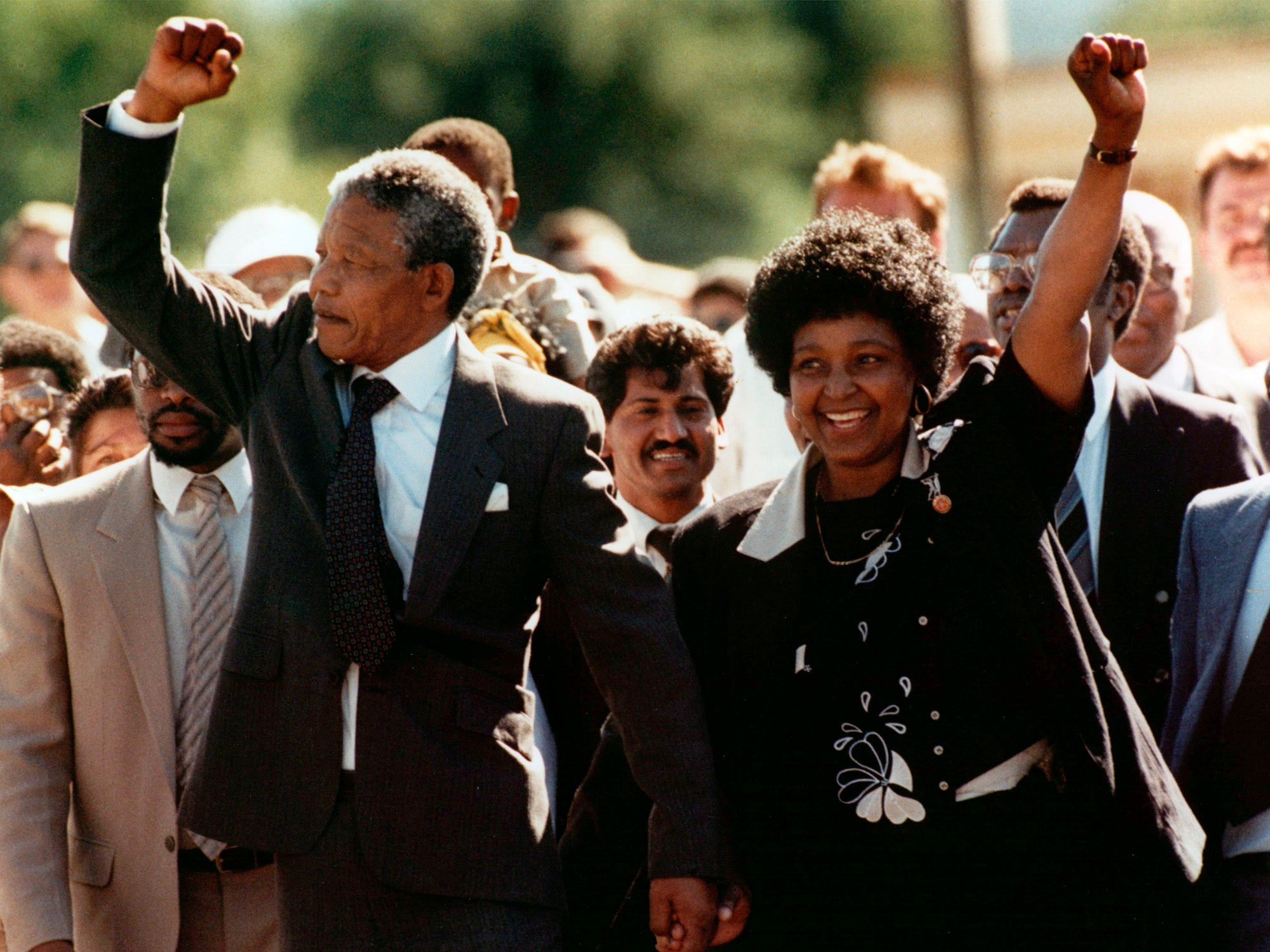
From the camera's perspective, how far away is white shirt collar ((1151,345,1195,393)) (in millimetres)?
5773

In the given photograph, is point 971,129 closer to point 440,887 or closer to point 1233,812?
point 1233,812

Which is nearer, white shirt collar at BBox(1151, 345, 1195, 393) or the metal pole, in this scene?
white shirt collar at BBox(1151, 345, 1195, 393)

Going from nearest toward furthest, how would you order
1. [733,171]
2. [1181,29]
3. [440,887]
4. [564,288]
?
[440,887], [564,288], [733,171], [1181,29]

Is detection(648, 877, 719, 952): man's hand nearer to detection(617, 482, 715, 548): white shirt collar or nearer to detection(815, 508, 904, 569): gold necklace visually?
detection(815, 508, 904, 569): gold necklace

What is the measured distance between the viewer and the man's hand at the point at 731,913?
3793mm

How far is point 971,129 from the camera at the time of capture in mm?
10992

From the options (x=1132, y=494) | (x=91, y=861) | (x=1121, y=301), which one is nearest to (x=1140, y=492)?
(x=1132, y=494)

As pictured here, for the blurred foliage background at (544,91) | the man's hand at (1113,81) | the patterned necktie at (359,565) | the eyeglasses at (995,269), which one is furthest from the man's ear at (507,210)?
the blurred foliage background at (544,91)

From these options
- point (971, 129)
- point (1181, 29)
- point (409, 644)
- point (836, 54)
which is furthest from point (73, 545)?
point (1181, 29)

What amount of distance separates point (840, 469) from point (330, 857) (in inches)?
53.4

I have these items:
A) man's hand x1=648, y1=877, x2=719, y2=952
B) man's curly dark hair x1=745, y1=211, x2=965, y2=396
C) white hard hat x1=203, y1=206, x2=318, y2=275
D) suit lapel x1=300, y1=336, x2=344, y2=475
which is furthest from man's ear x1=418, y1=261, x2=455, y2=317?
white hard hat x1=203, y1=206, x2=318, y2=275

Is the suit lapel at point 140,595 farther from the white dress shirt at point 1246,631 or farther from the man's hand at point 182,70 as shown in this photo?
the white dress shirt at point 1246,631

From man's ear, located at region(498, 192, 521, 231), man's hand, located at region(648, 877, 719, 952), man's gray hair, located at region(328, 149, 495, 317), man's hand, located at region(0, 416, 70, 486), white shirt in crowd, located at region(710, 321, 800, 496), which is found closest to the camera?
man's hand, located at region(648, 877, 719, 952)

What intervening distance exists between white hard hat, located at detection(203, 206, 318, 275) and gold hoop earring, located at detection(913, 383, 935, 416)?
136 inches
